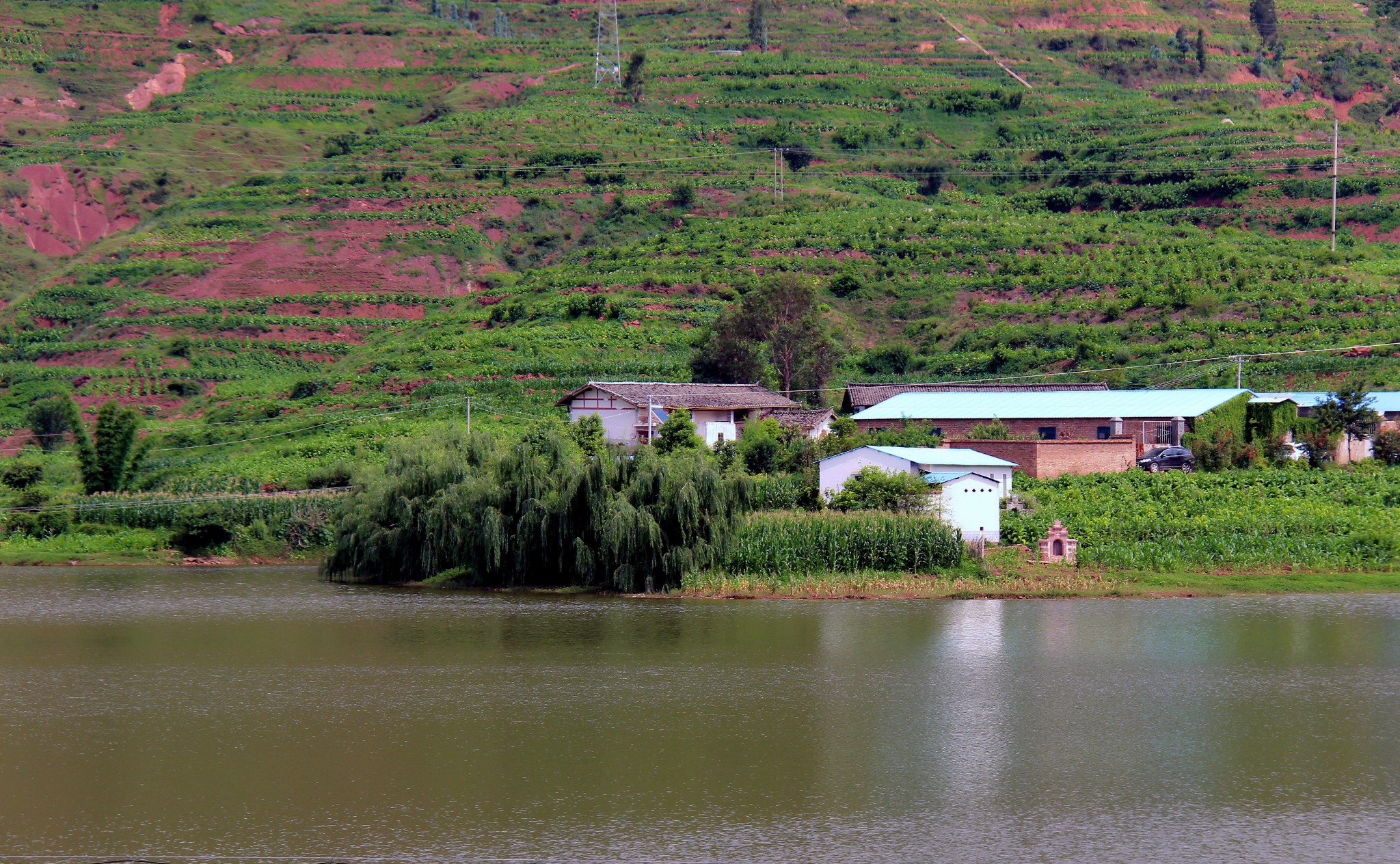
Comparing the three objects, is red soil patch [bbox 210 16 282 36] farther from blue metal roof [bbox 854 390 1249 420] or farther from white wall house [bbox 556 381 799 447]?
blue metal roof [bbox 854 390 1249 420]

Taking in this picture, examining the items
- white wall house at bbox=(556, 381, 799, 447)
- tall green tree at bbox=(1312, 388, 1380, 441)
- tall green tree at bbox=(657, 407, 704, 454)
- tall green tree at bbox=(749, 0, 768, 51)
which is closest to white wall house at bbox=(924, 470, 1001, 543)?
tall green tree at bbox=(657, 407, 704, 454)

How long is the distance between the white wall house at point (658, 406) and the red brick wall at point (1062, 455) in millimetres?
11653

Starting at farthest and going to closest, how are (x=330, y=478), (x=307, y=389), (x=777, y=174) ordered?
(x=777, y=174), (x=307, y=389), (x=330, y=478)

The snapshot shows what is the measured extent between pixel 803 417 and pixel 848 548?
828 inches

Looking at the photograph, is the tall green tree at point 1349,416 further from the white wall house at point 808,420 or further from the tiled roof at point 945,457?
the white wall house at point 808,420

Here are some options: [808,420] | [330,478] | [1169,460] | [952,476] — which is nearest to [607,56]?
[808,420]

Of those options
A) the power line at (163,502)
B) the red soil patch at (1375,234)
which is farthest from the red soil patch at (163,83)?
the red soil patch at (1375,234)

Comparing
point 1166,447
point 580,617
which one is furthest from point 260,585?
point 1166,447

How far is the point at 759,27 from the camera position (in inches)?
6083

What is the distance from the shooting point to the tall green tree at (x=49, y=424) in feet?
245

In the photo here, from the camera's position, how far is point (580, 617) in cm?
3497

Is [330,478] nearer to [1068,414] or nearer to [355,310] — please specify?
[1068,414]

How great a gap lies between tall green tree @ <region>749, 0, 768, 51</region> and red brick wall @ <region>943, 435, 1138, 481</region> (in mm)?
108103

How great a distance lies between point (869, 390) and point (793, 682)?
40.8 meters
